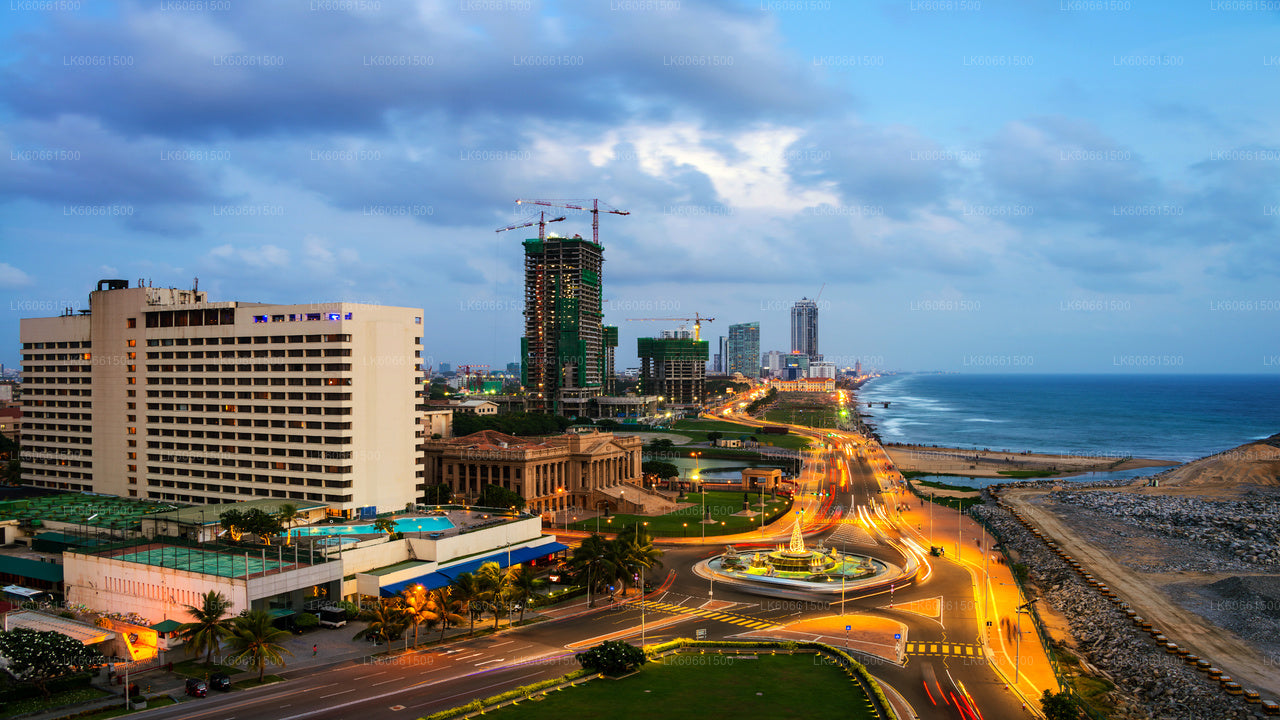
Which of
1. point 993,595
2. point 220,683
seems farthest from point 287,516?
point 993,595

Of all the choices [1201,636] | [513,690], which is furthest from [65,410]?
[1201,636]

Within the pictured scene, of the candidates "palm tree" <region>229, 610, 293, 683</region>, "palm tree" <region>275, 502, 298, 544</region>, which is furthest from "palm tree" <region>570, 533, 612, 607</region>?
"palm tree" <region>275, 502, 298, 544</region>

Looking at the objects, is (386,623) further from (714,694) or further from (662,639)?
(714,694)

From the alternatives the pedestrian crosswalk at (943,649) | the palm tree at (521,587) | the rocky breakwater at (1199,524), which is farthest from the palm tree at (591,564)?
the rocky breakwater at (1199,524)

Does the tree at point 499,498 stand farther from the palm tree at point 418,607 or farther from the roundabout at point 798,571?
the palm tree at point 418,607

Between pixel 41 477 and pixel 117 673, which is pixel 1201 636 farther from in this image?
pixel 41 477

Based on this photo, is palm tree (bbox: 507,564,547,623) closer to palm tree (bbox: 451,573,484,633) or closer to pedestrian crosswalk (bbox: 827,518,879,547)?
palm tree (bbox: 451,573,484,633)
